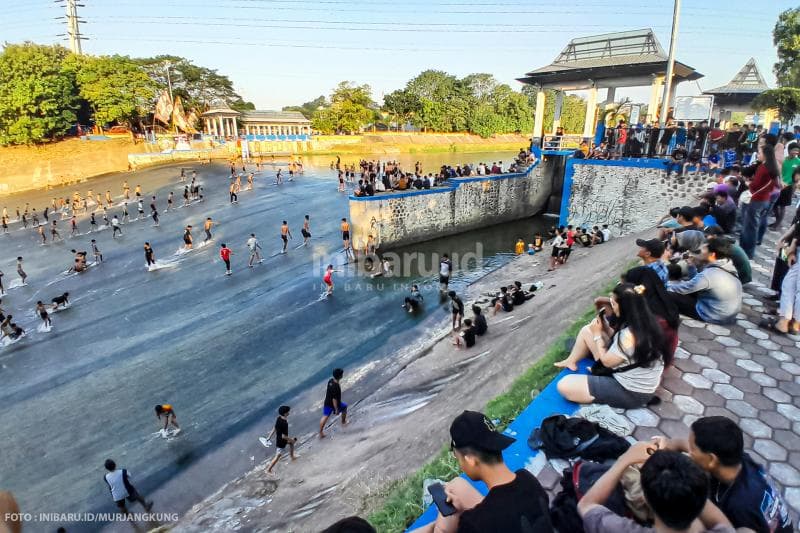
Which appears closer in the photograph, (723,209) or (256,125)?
(723,209)

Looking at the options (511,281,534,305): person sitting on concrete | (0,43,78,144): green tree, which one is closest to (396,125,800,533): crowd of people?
(511,281,534,305): person sitting on concrete

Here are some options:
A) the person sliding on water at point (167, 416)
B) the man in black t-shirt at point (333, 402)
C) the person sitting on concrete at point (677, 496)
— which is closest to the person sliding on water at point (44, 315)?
the person sliding on water at point (167, 416)

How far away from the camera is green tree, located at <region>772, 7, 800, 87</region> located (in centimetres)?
2516

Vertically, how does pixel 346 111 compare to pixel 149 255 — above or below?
above

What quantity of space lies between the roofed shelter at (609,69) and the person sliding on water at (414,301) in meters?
14.6

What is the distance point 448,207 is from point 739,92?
23.2m

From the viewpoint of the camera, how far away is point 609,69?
70.8 feet

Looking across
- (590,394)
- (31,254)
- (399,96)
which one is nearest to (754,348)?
(590,394)

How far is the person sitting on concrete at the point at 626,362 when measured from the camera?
Answer: 157 inches

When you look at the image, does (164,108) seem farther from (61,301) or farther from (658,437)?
(658,437)

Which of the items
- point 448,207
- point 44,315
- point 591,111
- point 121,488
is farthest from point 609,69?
point 44,315

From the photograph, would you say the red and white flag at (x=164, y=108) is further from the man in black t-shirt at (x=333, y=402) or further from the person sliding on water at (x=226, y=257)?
the man in black t-shirt at (x=333, y=402)

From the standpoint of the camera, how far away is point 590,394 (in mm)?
4312

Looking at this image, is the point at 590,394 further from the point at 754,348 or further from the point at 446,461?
the point at 754,348
